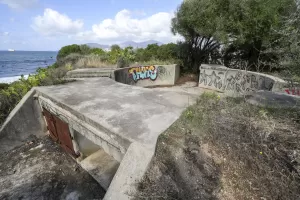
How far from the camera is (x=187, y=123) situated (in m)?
3.61

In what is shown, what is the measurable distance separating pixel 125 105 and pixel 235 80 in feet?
28.4

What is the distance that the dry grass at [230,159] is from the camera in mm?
2404

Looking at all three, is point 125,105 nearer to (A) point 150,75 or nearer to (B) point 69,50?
(A) point 150,75

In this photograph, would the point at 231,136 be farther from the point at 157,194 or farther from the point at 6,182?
the point at 6,182

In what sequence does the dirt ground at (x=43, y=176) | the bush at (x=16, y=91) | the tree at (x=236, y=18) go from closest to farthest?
the dirt ground at (x=43, y=176) → the bush at (x=16, y=91) → the tree at (x=236, y=18)

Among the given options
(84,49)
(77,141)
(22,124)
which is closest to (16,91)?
(22,124)

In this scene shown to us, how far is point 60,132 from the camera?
5758 millimetres

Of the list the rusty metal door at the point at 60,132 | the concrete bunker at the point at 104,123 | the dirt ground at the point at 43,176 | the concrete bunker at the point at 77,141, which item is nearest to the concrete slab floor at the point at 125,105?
the concrete bunker at the point at 104,123

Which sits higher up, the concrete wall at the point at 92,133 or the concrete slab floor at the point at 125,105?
the concrete slab floor at the point at 125,105

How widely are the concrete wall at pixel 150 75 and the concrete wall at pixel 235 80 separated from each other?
2392mm

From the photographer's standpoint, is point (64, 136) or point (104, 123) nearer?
point (104, 123)

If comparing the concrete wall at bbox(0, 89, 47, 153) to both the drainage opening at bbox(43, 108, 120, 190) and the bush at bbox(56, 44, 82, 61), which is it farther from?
the bush at bbox(56, 44, 82, 61)

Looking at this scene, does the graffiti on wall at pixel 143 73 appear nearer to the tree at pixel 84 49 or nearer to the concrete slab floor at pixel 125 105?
the concrete slab floor at pixel 125 105

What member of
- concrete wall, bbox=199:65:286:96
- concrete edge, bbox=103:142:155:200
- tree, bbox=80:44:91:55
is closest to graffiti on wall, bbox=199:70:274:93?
concrete wall, bbox=199:65:286:96
